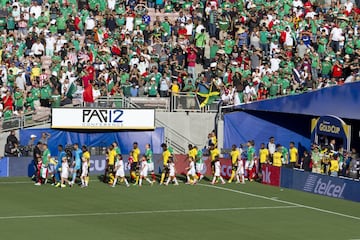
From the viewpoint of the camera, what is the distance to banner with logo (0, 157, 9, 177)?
46281 millimetres

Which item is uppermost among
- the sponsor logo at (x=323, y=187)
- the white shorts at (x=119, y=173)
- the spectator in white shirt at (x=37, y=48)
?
the spectator in white shirt at (x=37, y=48)

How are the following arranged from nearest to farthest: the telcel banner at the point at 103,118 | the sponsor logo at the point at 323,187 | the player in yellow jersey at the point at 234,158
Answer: the sponsor logo at the point at 323,187 → the player in yellow jersey at the point at 234,158 → the telcel banner at the point at 103,118

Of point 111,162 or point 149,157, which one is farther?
point 149,157

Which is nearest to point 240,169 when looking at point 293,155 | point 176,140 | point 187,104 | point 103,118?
point 293,155

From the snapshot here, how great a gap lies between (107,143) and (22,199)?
10262mm

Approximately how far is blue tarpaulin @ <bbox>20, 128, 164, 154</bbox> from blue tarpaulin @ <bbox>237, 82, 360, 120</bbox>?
14.6ft

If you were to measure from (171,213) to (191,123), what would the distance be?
13963 millimetres

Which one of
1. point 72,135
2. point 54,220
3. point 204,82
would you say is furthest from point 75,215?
point 204,82

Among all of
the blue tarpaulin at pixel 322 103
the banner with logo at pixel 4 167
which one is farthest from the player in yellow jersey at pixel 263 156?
the banner with logo at pixel 4 167

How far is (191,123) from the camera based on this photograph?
50750 mm

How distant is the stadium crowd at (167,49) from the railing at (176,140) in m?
1.71

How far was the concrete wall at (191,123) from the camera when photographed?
5038cm

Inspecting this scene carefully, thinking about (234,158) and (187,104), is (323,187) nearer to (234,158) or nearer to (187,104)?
(234,158)

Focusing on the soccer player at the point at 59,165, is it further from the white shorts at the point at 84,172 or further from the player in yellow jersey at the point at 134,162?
the player in yellow jersey at the point at 134,162
